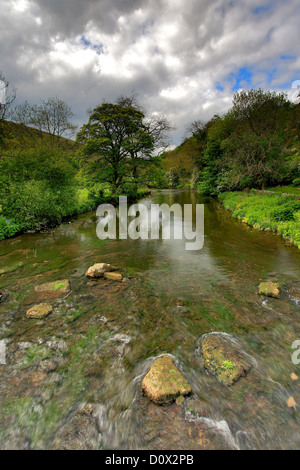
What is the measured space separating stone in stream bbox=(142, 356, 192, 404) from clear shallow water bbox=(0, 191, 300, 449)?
131 mm

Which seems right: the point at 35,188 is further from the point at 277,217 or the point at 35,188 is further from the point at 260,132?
the point at 260,132

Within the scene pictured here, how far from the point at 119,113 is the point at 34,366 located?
2505cm

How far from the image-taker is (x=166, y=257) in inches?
322

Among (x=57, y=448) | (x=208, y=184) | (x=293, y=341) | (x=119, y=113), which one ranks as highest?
(x=119, y=113)

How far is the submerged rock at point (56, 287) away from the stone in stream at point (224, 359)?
13.5 ft

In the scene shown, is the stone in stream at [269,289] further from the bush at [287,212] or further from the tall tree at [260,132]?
the tall tree at [260,132]

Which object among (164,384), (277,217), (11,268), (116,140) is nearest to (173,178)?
(116,140)

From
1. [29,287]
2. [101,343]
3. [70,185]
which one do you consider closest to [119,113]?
[70,185]

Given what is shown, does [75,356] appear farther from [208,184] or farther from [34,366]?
[208,184]

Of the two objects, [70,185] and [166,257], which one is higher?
[70,185]

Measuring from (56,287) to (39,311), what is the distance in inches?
43.6

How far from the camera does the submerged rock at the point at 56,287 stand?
552cm

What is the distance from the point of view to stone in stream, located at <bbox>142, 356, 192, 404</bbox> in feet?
8.68

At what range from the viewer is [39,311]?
456cm
